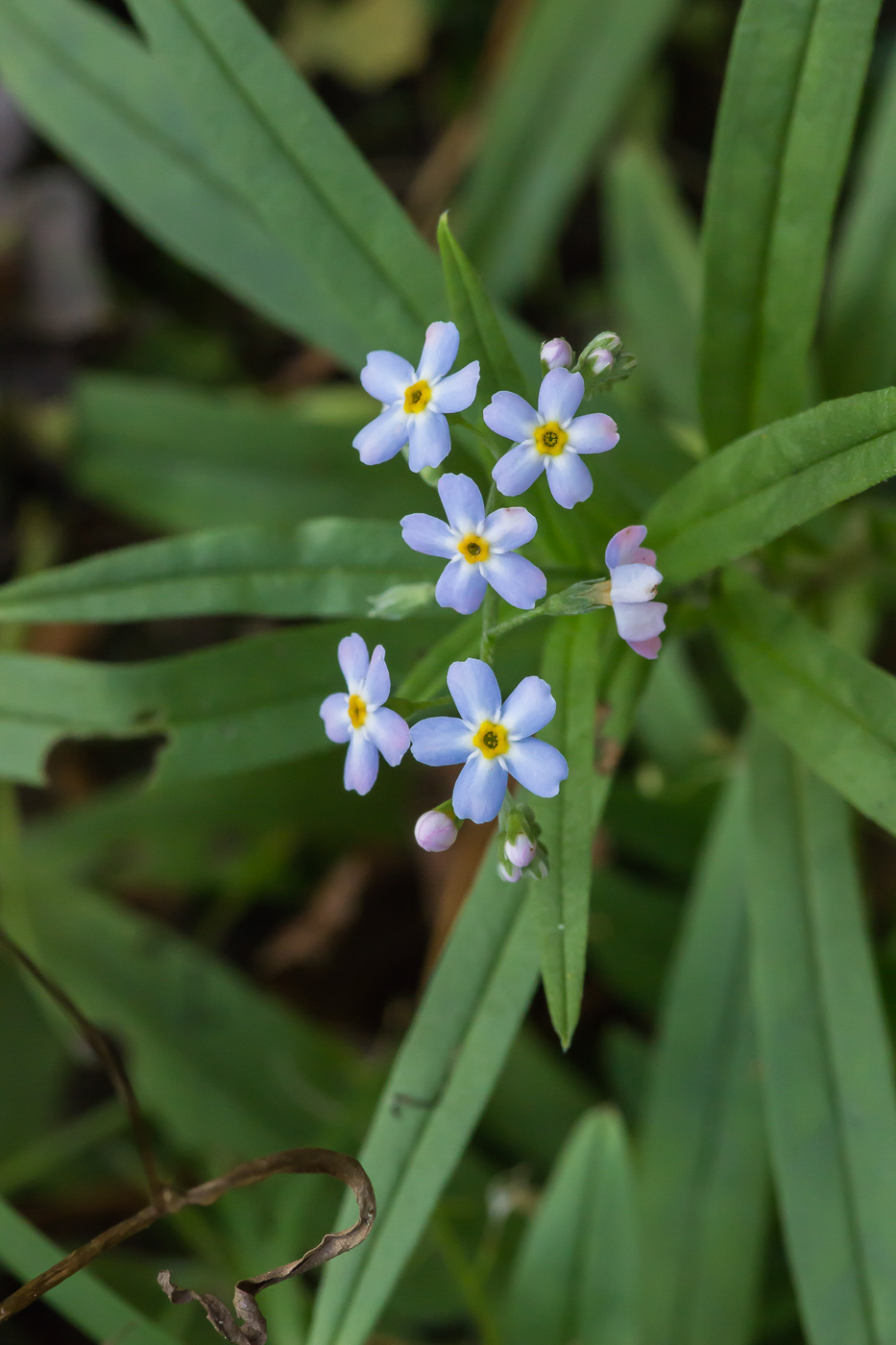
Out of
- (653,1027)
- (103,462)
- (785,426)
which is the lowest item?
(653,1027)

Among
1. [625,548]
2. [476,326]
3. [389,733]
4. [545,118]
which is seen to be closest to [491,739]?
[389,733]

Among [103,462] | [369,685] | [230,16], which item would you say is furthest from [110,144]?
[369,685]

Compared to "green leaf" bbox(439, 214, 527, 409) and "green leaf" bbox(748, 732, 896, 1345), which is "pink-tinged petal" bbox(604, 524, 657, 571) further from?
"green leaf" bbox(748, 732, 896, 1345)

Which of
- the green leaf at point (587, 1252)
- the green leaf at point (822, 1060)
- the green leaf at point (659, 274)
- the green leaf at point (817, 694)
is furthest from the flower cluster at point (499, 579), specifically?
the green leaf at point (659, 274)

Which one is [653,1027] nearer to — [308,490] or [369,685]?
[308,490]

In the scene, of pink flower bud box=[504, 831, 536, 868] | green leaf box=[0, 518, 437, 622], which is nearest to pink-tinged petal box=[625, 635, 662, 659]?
pink flower bud box=[504, 831, 536, 868]

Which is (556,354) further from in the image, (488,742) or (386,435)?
(488,742)
